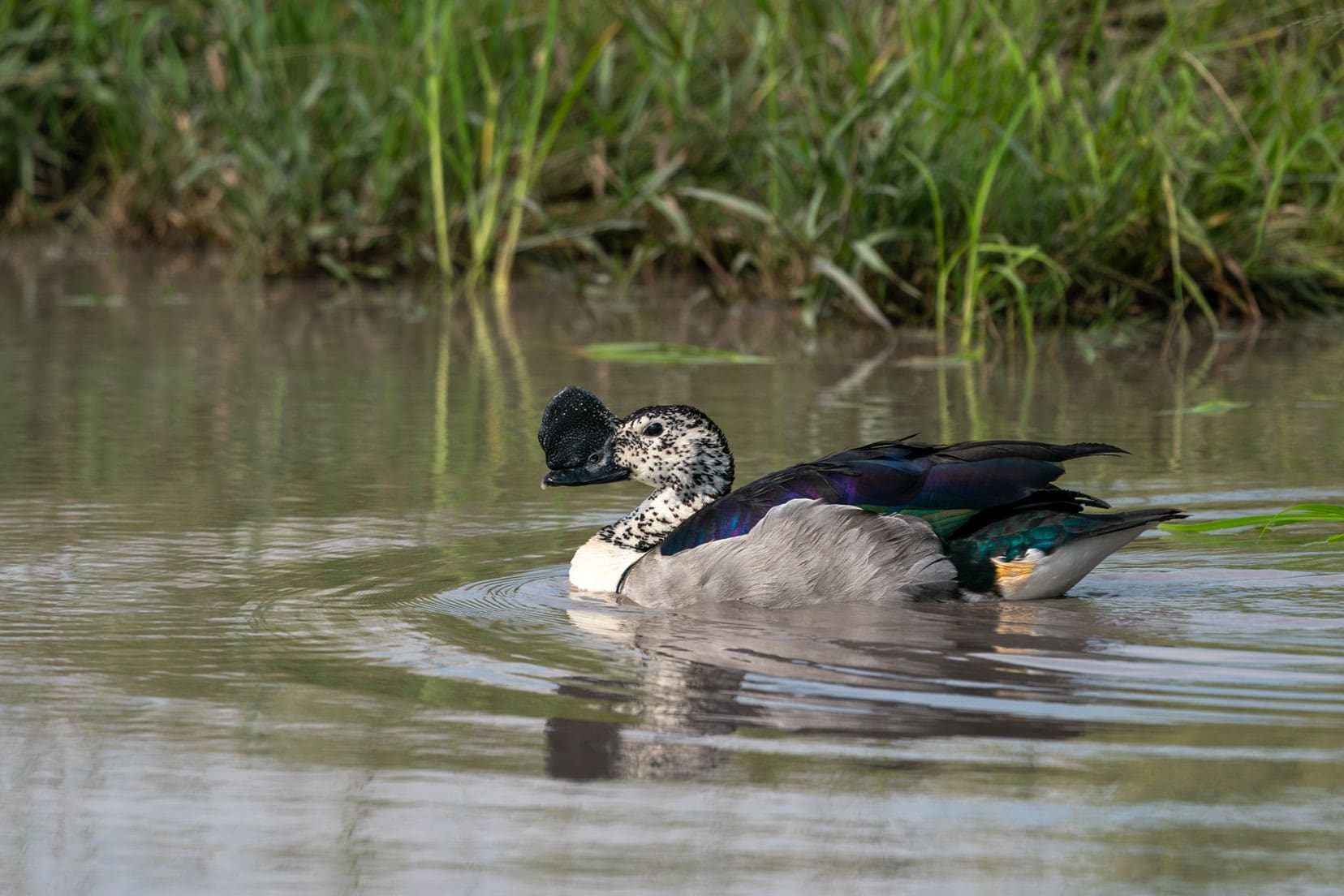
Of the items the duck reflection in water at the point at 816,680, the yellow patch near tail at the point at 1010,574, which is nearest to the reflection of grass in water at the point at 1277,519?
the duck reflection in water at the point at 816,680

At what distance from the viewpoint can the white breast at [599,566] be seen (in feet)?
19.3

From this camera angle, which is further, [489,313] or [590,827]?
[489,313]

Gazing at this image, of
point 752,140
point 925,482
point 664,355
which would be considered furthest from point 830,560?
point 752,140

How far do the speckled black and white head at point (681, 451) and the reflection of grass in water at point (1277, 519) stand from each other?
1.30m

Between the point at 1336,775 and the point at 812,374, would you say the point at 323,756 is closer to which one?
the point at 1336,775

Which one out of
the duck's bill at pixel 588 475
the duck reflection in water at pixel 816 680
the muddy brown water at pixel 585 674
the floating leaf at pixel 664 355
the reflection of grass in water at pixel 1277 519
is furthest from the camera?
the floating leaf at pixel 664 355

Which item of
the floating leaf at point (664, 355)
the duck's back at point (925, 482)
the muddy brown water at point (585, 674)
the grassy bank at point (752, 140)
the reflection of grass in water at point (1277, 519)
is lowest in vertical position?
the muddy brown water at point (585, 674)

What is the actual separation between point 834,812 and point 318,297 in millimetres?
9005

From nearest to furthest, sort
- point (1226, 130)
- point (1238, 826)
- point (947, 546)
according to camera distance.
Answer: point (1238, 826), point (947, 546), point (1226, 130)

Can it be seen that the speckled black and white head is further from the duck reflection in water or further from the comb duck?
the duck reflection in water

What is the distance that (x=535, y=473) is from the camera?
25.2 feet

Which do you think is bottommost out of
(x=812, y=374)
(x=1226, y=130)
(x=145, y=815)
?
(x=145, y=815)

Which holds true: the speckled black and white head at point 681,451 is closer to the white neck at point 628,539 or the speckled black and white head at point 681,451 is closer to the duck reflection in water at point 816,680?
the white neck at point 628,539

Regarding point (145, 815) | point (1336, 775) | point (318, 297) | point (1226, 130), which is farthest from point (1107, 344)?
point (145, 815)
